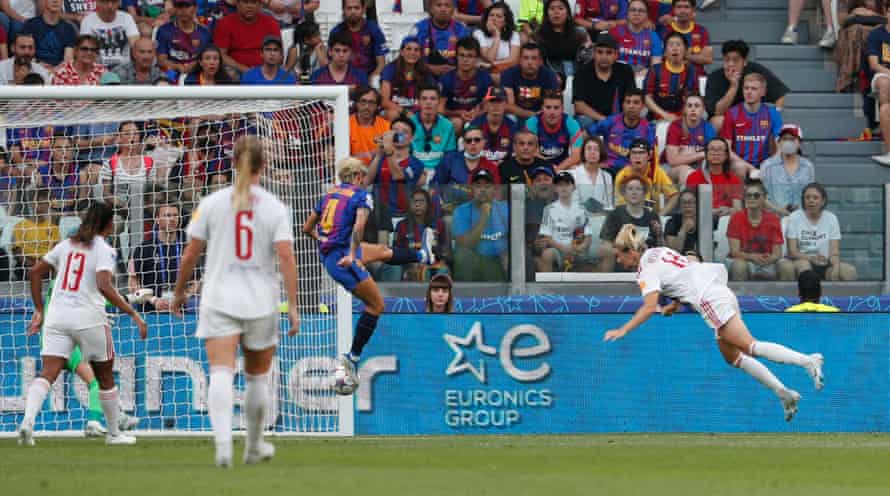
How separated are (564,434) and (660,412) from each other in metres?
1.07

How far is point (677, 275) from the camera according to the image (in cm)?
1495

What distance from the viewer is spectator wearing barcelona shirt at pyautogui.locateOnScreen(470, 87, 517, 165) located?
765 inches

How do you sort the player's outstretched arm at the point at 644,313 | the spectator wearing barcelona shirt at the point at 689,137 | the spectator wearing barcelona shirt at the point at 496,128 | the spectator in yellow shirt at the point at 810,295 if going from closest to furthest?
the player's outstretched arm at the point at 644,313, the spectator in yellow shirt at the point at 810,295, the spectator wearing barcelona shirt at the point at 496,128, the spectator wearing barcelona shirt at the point at 689,137

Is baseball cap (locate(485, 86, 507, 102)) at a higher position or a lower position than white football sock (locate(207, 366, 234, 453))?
higher

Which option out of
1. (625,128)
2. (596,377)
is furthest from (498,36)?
(596,377)

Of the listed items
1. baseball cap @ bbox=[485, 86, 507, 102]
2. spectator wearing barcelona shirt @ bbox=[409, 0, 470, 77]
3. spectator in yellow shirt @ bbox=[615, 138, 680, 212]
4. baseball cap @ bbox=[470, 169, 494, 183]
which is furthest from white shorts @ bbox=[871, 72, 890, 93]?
baseball cap @ bbox=[470, 169, 494, 183]

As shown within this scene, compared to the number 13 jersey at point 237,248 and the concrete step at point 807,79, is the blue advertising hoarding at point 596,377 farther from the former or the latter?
the concrete step at point 807,79

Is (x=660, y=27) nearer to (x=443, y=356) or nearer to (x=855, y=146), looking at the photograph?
(x=855, y=146)

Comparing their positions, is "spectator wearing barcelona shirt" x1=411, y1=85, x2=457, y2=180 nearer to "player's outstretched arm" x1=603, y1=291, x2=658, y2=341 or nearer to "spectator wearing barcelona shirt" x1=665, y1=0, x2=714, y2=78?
"spectator wearing barcelona shirt" x1=665, y1=0, x2=714, y2=78

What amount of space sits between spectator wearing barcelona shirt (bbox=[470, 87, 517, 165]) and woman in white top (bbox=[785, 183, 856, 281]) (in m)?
3.75

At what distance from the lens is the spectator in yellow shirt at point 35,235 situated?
15820 mm

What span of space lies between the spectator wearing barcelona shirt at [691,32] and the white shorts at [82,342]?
10.5 metres

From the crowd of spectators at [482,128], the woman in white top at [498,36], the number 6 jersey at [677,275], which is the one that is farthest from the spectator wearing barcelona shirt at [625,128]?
the number 6 jersey at [677,275]

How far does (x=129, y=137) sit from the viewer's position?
1650cm
